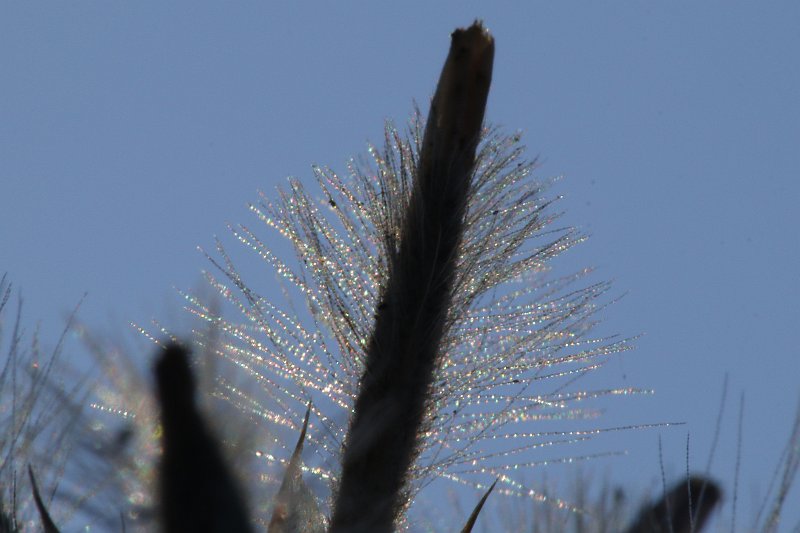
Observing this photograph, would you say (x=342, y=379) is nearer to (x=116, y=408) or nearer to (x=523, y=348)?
(x=523, y=348)

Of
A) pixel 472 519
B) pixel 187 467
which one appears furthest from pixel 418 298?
pixel 187 467

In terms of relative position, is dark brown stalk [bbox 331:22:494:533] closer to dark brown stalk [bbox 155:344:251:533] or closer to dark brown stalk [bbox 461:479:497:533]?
dark brown stalk [bbox 461:479:497:533]

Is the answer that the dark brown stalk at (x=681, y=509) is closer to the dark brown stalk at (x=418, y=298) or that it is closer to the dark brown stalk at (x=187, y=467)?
the dark brown stalk at (x=418, y=298)

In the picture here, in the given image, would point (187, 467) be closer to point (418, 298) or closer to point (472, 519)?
point (472, 519)

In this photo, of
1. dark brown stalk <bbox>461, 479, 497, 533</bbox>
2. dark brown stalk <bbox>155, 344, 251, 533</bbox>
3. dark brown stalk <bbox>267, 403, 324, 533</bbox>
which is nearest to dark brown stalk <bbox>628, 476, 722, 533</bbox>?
dark brown stalk <bbox>461, 479, 497, 533</bbox>

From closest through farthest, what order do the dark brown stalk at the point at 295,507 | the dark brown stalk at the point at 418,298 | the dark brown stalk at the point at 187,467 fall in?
the dark brown stalk at the point at 187,467 < the dark brown stalk at the point at 295,507 < the dark brown stalk at the point at 418,298

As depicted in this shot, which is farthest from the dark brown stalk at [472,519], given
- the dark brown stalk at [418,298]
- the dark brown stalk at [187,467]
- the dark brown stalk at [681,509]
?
the dark brown stalk at [187,467]
